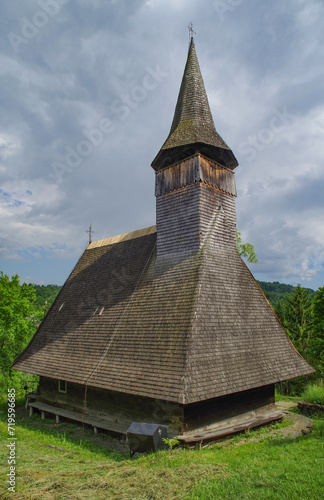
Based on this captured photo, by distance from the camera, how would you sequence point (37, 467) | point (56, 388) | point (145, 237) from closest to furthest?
point (37, 467), point (56, 388), point (145, 237)

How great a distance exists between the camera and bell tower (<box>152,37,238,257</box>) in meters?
13.8

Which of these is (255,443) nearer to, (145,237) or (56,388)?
(56,388)

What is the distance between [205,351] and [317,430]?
159 inches

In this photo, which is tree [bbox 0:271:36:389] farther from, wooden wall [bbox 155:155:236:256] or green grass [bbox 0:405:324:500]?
green grass [bbox 0:405:324:500]

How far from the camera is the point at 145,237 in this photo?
1748cm

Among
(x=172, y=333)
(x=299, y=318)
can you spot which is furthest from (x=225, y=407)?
(x=299, y=318)

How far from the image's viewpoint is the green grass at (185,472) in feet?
18.7

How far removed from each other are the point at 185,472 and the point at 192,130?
13478mm

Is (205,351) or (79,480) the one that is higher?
(205,351)

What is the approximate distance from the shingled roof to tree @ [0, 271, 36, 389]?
492 centimetres

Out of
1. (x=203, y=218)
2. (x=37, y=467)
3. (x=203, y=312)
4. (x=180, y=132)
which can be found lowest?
(x=37, y=467)

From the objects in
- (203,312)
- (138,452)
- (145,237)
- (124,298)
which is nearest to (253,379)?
(203,312)

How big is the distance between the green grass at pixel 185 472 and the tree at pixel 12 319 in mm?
12499

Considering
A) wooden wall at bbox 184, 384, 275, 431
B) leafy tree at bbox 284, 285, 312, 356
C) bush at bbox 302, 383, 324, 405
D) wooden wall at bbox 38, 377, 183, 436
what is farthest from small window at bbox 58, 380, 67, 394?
leafy tree at bbox 284, 285, 312, 356
